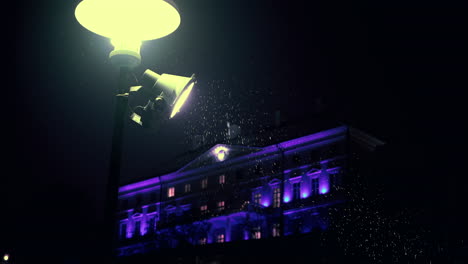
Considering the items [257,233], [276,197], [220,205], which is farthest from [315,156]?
[220,205]

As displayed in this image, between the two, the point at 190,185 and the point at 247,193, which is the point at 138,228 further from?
the point at 247,193

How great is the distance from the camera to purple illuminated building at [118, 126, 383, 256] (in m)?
41.7

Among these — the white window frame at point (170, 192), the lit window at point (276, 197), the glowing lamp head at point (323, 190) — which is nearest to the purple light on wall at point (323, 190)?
the glowing lamp head at point (323, 190)

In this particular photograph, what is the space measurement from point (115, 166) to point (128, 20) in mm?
1096

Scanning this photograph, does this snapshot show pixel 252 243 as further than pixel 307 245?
Yes

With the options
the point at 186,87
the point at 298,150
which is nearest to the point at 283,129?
the point at 298,150

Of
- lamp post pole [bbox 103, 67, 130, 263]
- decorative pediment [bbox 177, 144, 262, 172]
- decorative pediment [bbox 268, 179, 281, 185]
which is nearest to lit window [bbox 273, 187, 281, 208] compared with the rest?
decorative pediment [bbox 268, 179, 281, 185]

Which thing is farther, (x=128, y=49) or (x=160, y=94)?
(x=160, y=94)

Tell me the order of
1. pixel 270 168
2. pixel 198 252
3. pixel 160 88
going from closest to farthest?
pixel 160 88 → pixel 198 252 → pixel 270 168

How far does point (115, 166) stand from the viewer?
14.0ft

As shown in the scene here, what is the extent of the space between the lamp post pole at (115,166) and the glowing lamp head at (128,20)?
198 mm

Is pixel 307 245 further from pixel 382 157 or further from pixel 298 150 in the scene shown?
pixel 298 150

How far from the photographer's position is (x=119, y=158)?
14.2 ft

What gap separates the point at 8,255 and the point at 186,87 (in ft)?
A: 127
